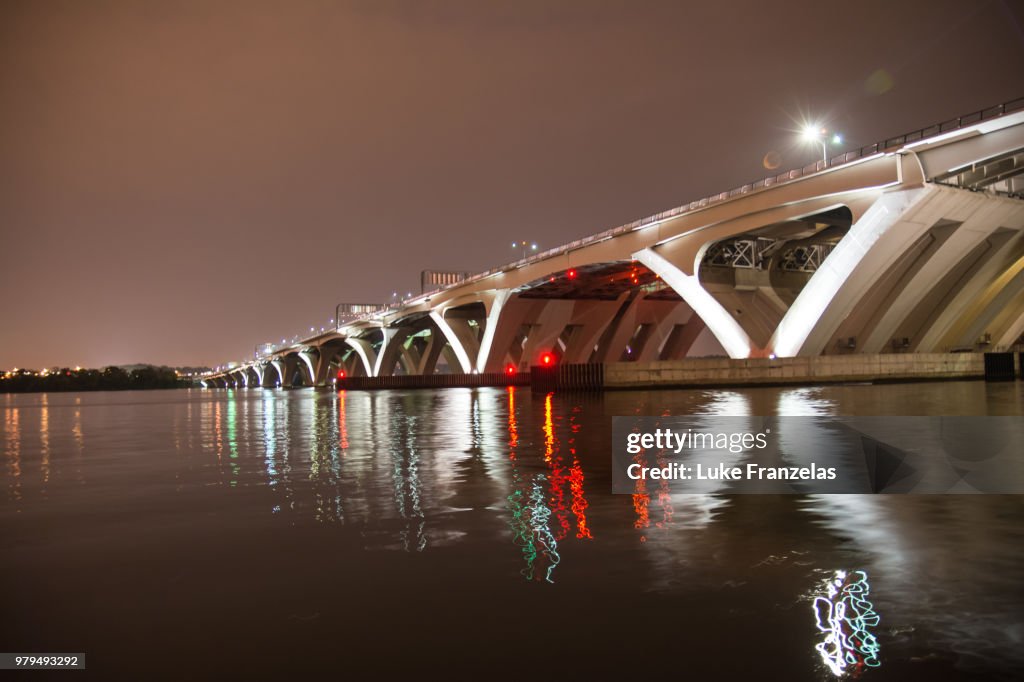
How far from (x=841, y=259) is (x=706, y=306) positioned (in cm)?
1025

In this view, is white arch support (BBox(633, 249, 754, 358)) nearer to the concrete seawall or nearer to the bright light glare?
the concrete seawall

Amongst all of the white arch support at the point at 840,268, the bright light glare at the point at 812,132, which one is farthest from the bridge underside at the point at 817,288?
the bright light glare at the point at 812,132

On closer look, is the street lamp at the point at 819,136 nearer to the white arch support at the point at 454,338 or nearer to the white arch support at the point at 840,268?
the white arch support at the point at 840,268

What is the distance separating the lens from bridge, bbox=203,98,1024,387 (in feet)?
113

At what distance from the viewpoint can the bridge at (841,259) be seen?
34.3 metres

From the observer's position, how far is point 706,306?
1799 inches

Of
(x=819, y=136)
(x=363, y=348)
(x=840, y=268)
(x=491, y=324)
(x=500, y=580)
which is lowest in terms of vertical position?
(x=500, y=580)

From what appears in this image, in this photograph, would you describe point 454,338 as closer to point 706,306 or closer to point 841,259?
point 706,306

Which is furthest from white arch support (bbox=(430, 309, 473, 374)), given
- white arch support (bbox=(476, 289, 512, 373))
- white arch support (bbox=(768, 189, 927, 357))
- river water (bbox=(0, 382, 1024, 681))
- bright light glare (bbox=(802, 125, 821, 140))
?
river water (bbox=(0, 382, 1024, 681))

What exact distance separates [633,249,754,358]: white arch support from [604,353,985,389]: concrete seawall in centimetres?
560

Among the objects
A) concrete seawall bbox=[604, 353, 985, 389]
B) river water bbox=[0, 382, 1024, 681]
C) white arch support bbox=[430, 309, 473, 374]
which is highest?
white arch support bbox=[430, 309, 473, 374]

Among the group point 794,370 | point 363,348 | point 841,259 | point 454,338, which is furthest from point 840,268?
point 363,348

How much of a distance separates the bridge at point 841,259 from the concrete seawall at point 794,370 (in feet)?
7.16

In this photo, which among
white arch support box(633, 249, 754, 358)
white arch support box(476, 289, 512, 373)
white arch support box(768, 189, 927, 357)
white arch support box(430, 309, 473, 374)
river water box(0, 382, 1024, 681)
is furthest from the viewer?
white arch support box(430, 309, 473, 374)
